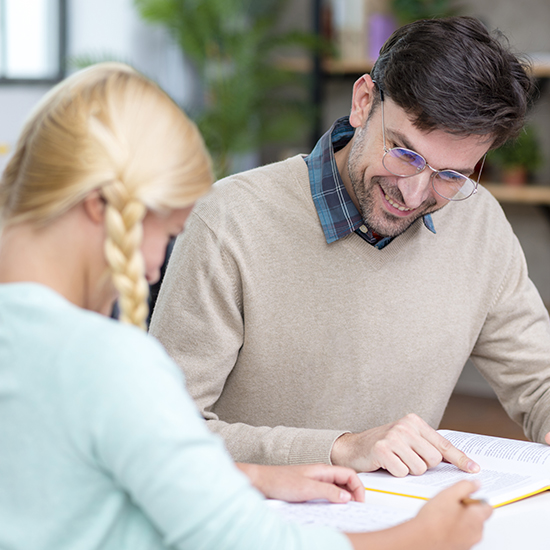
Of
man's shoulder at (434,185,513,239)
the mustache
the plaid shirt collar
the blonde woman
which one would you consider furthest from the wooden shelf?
the blonde woman

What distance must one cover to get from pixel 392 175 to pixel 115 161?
2.17ft

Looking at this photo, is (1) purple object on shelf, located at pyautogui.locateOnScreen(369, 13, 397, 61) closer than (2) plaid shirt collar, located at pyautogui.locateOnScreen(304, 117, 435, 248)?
No

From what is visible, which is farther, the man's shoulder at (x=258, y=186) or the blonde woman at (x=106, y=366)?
the man's shoulder at (x=258, y=186)

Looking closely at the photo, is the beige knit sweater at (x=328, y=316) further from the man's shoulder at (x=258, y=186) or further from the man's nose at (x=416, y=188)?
the man's nose at (x=416, y=188)

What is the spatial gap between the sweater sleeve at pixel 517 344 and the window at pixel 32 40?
2.81m

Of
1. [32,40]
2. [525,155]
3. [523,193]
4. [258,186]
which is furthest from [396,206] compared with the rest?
[32,40]

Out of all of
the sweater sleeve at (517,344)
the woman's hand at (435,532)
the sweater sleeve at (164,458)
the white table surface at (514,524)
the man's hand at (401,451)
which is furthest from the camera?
the sweater sleeve at (517,344)

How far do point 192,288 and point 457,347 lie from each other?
52 cm

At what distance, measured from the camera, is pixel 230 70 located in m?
3.66

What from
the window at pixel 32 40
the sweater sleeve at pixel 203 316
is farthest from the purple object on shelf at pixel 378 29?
the sweater sleeve at pixel 203 316

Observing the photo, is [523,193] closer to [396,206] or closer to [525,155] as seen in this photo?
[525,155]

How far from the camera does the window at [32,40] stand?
11.5ft

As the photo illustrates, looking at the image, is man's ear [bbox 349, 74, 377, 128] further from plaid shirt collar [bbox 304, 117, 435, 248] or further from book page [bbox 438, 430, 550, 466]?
book page [bbox 438, 430, 550, 466]

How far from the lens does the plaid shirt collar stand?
1.33 metres
